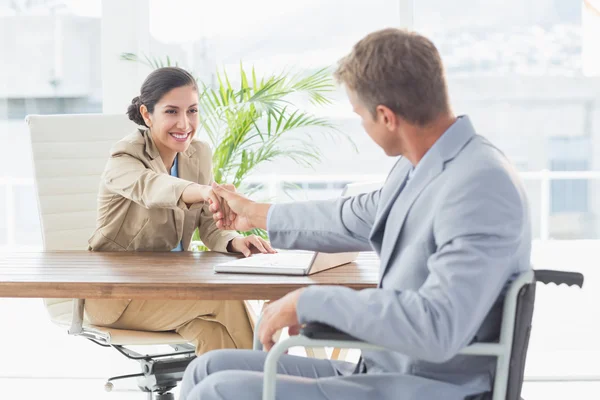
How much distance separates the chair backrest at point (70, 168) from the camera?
2.90 meters

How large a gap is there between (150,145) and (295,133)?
1.91m

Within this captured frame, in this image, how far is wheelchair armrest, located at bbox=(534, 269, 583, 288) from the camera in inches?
56.4

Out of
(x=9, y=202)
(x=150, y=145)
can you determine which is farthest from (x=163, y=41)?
(x=150, y=145)

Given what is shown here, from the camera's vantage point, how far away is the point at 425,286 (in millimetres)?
1326

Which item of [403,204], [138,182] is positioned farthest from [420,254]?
[138,182]

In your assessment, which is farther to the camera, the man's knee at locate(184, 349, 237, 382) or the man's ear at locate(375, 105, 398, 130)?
the man's knee at locate(184, 349, 237, 382)

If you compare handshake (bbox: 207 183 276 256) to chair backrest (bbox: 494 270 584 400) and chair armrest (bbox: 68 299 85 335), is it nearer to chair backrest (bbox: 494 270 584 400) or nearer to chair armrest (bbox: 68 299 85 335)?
chair armrest (bbox: 68 299 85 335)

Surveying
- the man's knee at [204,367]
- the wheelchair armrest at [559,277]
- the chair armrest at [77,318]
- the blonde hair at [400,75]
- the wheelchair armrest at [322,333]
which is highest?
the blonde hair at [400,75]

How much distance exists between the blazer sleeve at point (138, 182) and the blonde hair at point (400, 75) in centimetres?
103

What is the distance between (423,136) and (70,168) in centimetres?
181

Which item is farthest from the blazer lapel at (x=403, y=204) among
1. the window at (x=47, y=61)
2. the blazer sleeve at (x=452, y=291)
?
the window at (x=47, y=61)

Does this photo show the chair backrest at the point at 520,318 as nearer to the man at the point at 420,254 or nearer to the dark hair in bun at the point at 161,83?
the man at the point at 420,254

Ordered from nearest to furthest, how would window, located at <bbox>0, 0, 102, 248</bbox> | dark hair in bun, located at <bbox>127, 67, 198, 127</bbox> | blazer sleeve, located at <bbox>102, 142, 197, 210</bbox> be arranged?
blazer sleeve, located at <bbox>102, 142, 197, 210</bbox> < dark hair in bun, located at <bbox>127, 67, 198, 127</bbox> < window, located at <bbox>0, 0, 102, 248</bbox>

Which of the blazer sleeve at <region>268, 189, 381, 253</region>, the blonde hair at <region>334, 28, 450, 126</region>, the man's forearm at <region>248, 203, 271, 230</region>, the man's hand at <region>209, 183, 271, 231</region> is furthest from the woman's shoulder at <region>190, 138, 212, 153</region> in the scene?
the blonde hair at <region>334, 28, 450, 126</region>
